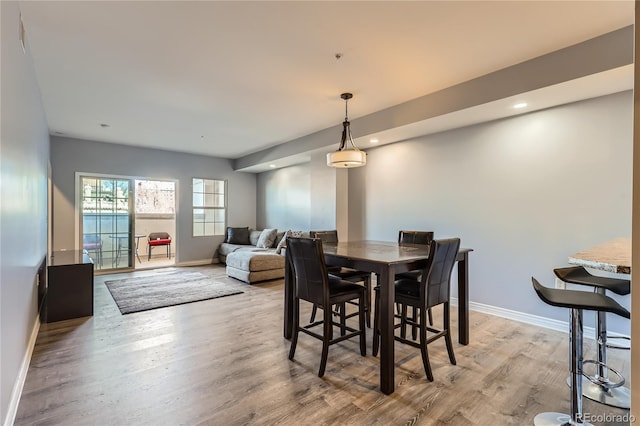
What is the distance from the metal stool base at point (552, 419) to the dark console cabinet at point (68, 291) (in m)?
4.32

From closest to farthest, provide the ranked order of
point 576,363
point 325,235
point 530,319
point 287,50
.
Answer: point 576,363 < point 287,50 < point 530,319 < point 325,235

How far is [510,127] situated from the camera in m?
3.60

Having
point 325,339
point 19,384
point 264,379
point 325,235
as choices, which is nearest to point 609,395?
point 325,339

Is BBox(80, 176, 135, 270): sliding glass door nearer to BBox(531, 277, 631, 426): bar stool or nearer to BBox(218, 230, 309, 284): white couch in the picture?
BBox(218, 230, 309, 284): white couch

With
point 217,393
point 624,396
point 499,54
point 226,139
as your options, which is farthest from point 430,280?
point 226,139

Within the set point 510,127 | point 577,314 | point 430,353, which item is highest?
point 510,127

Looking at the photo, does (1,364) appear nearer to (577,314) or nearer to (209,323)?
(209,323)

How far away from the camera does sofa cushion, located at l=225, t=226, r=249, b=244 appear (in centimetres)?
746

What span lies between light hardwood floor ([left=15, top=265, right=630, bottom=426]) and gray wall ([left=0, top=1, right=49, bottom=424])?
0.33 meters

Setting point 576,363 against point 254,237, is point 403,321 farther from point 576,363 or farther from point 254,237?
point 254,237

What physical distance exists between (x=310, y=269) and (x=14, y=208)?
200 cm

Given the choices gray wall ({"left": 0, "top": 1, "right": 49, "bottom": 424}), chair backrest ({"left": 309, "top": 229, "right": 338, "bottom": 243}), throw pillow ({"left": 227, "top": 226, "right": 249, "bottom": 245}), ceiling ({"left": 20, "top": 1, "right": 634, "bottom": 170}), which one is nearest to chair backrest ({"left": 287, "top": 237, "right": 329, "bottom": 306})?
chair backrest ({"left": 309, "top": 229, "right": 338, "bottom": 243})

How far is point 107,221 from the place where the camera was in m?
6.29

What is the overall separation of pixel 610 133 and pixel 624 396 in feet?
7.50
